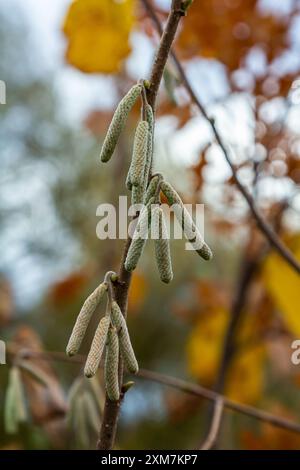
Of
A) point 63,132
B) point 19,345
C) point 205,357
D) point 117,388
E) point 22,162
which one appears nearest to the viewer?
point 117,388

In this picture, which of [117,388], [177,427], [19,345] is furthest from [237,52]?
[177,427]

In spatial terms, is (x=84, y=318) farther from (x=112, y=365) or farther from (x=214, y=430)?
(x=214, y=430)

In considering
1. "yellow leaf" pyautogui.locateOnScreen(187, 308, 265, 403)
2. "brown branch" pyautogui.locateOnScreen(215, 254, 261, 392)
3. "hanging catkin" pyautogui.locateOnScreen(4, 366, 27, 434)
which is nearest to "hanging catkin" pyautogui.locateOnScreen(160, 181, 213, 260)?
"hanging catkin" pyautogui.locateOnScreen(4, 366, 27, 434)

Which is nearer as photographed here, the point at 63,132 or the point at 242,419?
the point at 242,419

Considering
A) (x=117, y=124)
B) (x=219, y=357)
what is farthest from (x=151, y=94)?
(x=219, y=357)

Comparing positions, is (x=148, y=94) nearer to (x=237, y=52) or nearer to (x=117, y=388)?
(x=117, y=388)

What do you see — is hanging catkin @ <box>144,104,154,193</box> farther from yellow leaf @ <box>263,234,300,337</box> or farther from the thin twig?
yellow leaf @ <box>263,234,300,337</box>

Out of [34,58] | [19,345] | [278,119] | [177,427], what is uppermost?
[34,58]

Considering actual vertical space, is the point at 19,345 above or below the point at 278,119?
below

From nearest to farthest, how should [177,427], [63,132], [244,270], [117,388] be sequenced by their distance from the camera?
1. [117,388]
2. [244,270]
3. [177,427]
4. [63,132]
